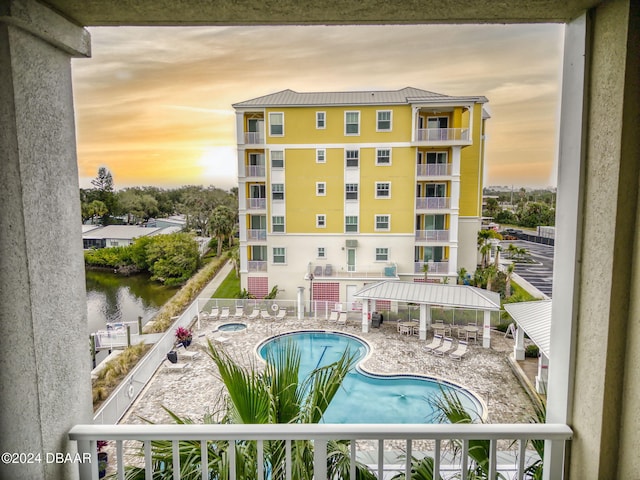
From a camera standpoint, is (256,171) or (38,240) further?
(256,171)

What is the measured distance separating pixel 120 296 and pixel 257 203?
4197 millimetres

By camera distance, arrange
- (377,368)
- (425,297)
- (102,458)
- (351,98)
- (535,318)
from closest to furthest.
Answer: (102,458)
(535,318)
(377,368)
(425,297)
(351,98)

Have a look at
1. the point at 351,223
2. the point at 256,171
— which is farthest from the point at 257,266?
the point at 351,223

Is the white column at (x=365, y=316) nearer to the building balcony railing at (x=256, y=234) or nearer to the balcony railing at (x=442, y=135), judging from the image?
the building balcony railing at (x=256, y=234)

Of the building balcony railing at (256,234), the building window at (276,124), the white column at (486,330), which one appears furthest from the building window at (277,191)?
the white column at (486,330)

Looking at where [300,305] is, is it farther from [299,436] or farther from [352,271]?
[299,436]

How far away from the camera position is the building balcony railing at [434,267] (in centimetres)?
539

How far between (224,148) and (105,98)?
3.42 feet

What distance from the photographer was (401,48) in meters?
2.55

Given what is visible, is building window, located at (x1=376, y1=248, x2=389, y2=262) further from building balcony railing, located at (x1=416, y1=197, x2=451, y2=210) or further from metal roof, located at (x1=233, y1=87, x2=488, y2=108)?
metal roof, located at (x1=233, y1=87, x2=488, y2=108)

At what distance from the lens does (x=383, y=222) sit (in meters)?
7.47

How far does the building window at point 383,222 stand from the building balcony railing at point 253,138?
277 cm

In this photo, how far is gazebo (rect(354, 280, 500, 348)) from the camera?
543 centimetres

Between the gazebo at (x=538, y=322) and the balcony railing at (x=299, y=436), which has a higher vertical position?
the balcony railing at (x=299, y=436)
